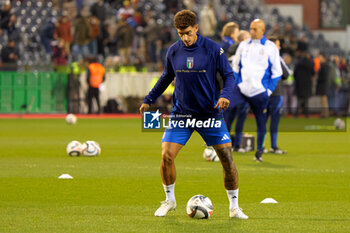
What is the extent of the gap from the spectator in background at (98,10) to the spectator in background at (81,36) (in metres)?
0.87

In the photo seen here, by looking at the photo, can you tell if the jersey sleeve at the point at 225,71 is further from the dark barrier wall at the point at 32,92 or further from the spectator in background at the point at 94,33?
the spectator in background at the point at 94,33

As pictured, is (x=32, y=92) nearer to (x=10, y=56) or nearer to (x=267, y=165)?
(x=10, y=56)

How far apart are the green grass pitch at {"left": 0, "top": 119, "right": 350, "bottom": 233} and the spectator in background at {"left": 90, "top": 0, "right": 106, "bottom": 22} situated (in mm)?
13328

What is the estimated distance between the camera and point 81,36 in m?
31.3

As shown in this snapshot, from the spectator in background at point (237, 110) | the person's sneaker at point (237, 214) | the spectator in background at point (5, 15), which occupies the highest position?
the spectator in background at point (5, 15)

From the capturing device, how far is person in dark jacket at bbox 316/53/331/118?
102ft

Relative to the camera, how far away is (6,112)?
30.4 meters

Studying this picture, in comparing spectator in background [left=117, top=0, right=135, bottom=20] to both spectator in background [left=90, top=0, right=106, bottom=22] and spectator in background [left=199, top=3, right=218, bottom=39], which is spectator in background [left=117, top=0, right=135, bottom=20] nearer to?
spectator in background [left=90, top=0, right=106, bottom=22]

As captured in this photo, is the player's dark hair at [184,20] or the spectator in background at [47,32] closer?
the player's dark hair at [184,20]

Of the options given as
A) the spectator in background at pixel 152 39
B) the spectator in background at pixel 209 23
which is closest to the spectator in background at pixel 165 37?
the spectator in background at pixel 152 39

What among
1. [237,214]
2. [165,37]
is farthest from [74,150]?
[165,37]

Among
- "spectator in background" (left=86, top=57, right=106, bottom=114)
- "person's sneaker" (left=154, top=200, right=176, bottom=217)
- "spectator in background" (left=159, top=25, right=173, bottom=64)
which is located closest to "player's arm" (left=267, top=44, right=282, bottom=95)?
"person's sneaker" (left=154, top=200, right=176, bottom=217)

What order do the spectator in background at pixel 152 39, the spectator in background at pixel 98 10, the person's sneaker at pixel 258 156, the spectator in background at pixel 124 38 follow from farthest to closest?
the spectator in background at pixel 98 10 → the spectator in background at pixel 152 39 → the spectator in background at pixel 124 38 → the person's sneaker at pixel 258 156

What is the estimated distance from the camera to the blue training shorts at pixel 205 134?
8648 mm
